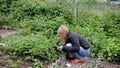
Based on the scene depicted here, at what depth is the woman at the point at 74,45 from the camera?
6.60 m

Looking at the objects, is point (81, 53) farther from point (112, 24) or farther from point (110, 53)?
point (112, 24)

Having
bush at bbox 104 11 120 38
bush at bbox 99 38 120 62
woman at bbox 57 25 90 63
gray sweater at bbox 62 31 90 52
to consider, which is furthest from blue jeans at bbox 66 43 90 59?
bush at bbox 104 11 120 38

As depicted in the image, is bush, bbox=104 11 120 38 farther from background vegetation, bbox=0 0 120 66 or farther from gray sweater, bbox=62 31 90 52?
gray sweater, bbox=62 31 90 52

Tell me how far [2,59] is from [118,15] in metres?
4.59

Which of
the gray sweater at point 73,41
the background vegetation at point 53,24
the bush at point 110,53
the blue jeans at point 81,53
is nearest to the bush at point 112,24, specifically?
the background vegetation at point 53,24

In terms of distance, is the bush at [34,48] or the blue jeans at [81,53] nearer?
the blue jeans at [81,53]

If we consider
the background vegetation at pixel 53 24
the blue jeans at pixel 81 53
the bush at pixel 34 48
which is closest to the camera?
the blue jeans at pixel 81 53

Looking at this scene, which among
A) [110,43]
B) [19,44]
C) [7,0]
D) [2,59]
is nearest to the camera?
[2,59]

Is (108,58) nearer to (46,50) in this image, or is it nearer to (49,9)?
(46,50)

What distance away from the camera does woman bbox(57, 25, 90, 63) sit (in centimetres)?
660

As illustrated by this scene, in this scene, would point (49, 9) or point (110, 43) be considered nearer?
point (110, 43)

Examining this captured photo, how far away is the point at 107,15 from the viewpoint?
1002cm

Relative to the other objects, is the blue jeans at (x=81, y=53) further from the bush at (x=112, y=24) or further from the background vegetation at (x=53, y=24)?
the bush at (x=112, y=24)

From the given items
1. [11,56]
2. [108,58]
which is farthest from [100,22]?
[11,56]
